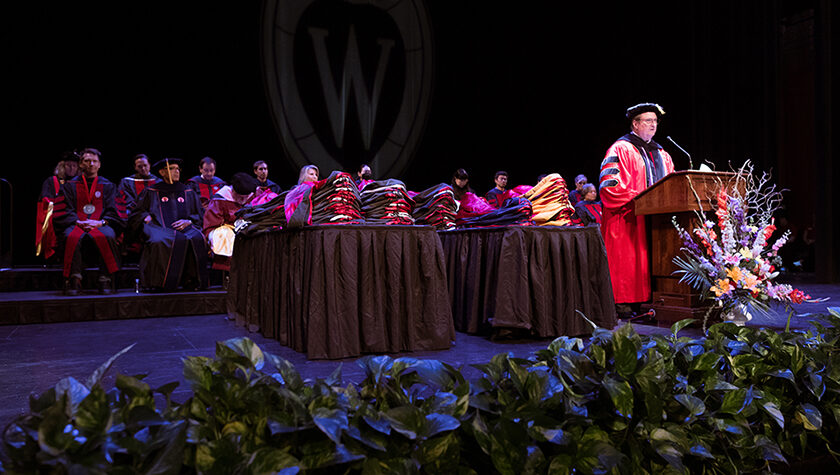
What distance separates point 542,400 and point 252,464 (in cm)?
72

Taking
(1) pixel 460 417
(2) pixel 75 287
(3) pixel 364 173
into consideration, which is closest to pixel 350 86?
(3) pixel 364 173

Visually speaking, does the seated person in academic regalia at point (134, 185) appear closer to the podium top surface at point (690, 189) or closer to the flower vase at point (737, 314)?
the podium top surface at point (690, 189)

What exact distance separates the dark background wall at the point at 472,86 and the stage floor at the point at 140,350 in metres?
3.42

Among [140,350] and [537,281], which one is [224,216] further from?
[537,281]

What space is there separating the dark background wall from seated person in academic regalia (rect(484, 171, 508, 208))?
71cm

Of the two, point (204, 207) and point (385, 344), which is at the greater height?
point (204, 207)

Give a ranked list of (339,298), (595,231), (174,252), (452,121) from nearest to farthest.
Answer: (339,298) < (595,231) < (174,252) < (452,121)

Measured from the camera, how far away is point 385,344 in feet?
9.68

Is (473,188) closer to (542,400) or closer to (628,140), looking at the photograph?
(628,140)

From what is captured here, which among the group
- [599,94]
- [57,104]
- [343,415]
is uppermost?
[599,94]

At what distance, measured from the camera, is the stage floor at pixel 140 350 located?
2.32m

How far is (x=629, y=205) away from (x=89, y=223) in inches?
208

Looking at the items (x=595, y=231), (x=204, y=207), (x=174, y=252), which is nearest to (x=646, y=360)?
(x=595, y=231)

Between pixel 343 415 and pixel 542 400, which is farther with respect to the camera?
pixel 542 400
